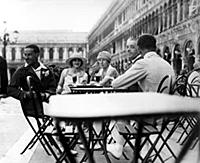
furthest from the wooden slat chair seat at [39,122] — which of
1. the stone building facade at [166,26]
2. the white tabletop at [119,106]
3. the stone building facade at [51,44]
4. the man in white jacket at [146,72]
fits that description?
the stone building facade at [51,44]

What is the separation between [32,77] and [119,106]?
3069 millimetres

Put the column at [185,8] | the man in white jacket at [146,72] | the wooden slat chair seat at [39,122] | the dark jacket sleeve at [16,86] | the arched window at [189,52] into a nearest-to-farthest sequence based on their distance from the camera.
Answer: the man in white jacket at [146,72]
the wooden slat chair seat at [39,122]
the dark jacket sleeve at [16,86]
the arched window at [189,52]
the column at [185,8]

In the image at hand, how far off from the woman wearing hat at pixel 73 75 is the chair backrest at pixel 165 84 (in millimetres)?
2385

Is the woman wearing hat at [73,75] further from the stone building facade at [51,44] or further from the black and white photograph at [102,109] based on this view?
the stone building facade at [51,44]

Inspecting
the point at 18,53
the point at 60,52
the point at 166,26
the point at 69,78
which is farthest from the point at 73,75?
the point at 60,52

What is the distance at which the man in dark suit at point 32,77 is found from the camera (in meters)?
4.02

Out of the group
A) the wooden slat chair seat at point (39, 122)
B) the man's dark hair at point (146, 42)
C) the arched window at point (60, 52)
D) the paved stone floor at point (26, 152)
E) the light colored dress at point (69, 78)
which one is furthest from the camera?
the arched window at point (60, 52)

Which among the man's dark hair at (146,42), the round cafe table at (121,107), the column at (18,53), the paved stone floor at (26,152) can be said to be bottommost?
the paved stone floor at (26,152)

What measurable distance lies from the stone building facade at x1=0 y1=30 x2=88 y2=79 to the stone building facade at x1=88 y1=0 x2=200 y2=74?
94.4 ft

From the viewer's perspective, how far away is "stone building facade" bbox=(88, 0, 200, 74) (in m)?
19.1

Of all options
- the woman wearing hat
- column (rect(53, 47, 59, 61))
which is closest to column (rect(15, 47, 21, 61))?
column (rect(53, 47, 59, 61))

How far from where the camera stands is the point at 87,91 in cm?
364

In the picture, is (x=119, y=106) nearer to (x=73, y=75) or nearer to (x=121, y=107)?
(x=121, y=107)

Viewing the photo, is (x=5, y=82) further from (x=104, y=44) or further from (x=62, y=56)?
(x=62, y=56)
